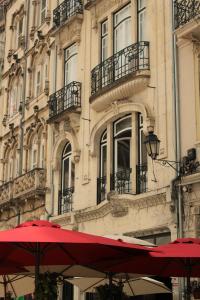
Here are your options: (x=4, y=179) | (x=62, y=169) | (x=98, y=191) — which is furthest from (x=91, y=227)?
(x=4, y=179)

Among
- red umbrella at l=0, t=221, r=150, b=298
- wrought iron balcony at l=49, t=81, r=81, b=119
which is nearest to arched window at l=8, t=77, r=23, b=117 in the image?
wrought iron balcony at l=49, t=81, r=81, b=119

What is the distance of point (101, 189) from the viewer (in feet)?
61.5

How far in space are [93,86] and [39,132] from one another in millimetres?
5471

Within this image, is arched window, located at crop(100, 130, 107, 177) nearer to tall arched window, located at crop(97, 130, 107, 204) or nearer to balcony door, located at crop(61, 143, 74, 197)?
tall arched window, located at crop(97, 130, 107, 204)

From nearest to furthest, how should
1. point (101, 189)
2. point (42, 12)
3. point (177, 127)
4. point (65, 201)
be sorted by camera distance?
point (177, 127) → point (101, 189) → point (65, 201) → point (42, 12)

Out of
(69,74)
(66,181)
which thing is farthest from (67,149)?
(69,74)

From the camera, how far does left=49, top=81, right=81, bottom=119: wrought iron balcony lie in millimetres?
20344

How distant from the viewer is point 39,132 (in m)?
24.2

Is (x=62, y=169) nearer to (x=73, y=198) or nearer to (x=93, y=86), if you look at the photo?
(x=73, y=198)

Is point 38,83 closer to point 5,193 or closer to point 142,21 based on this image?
point 5,193

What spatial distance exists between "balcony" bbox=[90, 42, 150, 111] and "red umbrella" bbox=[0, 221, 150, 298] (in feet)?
25.5

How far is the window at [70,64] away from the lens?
851 inches

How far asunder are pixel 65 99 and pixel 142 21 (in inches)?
172

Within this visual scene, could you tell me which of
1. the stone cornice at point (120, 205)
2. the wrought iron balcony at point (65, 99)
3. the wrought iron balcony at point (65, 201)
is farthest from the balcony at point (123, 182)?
the wrought iron balcony at point (65, 99)
